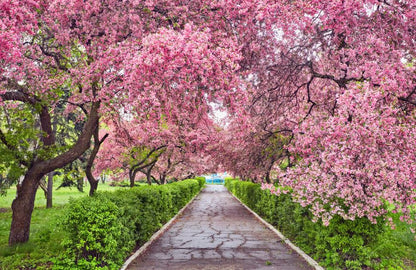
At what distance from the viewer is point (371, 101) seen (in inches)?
203

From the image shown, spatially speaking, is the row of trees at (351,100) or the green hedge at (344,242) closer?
the row of trees at (351,100)

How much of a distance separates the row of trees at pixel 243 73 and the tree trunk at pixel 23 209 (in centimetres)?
2

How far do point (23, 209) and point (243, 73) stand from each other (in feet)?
20.4

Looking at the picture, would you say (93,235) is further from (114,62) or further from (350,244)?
(350,244)

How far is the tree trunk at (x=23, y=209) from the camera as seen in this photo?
8.27 m

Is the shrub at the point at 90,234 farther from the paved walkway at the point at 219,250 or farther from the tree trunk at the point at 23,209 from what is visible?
the tree trunk at the point at 23,209

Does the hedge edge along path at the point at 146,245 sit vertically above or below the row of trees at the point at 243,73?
below

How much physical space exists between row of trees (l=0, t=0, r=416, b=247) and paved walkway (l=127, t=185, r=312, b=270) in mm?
1803

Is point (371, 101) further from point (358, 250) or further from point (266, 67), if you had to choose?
point (266, 67)

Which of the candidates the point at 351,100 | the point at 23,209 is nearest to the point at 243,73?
the point at 351,100

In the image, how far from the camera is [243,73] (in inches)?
272

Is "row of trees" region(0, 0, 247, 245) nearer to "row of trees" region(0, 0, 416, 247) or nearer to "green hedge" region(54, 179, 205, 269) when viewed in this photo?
"row of trees" region(0, 0, 416, 247)

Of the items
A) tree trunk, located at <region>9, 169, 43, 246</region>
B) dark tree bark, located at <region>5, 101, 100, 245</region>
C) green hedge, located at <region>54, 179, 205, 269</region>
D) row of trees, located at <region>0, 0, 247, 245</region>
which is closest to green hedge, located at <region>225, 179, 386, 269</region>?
row of trees, located at <region>0, 0, 247, 245</region>

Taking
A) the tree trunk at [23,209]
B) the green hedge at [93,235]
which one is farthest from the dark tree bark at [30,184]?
the green hedge at [93,235]
